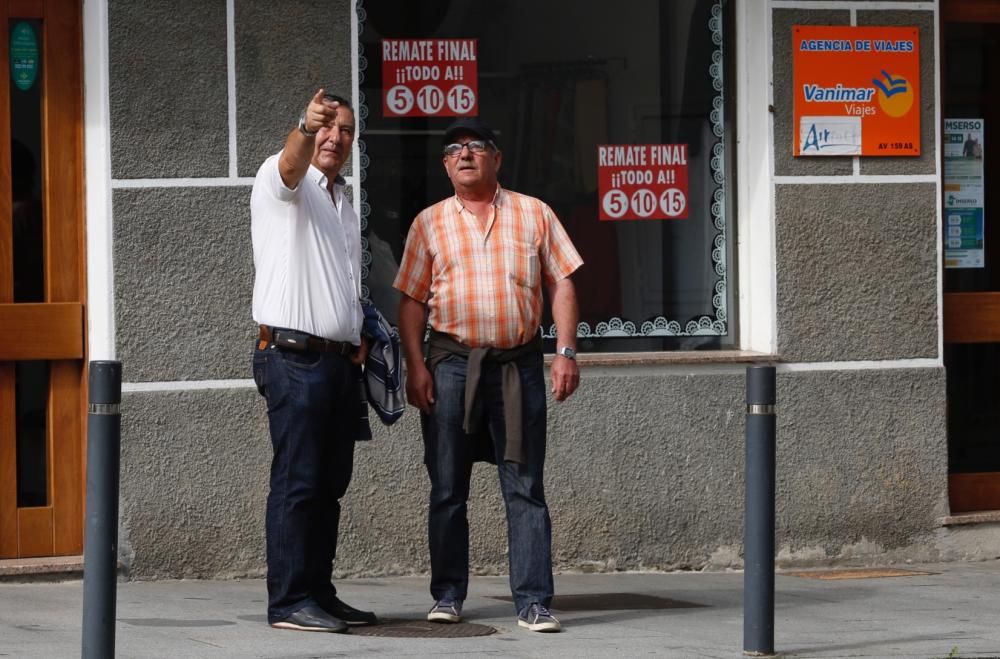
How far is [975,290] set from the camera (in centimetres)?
846

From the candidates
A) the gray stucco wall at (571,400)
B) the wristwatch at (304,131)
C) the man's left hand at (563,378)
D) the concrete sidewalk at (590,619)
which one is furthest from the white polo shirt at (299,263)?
the gray stucco wall at (571,400)

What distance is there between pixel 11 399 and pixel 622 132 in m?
3.10

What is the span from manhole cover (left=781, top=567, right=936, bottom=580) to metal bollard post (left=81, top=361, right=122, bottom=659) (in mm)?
4007

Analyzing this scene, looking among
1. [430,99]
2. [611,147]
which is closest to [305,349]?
[430,99]

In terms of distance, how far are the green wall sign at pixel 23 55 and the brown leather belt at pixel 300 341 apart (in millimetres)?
2185

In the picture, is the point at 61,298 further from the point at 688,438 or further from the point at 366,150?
the point at 688,438

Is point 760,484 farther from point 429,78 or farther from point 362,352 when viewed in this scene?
point 429,78

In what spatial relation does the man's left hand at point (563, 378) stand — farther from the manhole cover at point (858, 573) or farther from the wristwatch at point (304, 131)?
the manhole cover at point (858, 573)

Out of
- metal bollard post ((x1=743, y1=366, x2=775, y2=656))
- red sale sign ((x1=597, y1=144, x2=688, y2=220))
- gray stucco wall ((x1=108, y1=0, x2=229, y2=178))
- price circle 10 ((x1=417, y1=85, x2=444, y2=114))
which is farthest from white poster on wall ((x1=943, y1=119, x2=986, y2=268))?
gray stucco wall ((x1=108, y1=0, x2=229, y2=178))

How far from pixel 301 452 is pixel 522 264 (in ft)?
3.45

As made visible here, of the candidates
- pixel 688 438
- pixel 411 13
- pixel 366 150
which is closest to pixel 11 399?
pixel 366 150

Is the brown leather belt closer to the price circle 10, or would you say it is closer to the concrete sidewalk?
the concrete sidewalk

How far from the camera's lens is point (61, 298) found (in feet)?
23.6

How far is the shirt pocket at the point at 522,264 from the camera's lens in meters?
5.98
